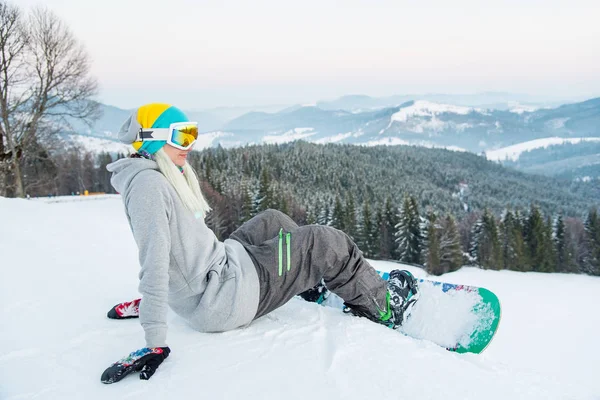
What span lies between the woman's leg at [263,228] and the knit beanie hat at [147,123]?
3.12 ft

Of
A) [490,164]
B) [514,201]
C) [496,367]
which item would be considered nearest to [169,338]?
[496,367]

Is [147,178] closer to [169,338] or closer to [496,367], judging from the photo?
[169,338]

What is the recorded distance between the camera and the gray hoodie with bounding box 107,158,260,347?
2107 mm

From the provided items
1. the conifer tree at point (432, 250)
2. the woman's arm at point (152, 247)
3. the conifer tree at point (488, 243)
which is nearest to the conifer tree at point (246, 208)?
the conifer tree at point (432, 250)

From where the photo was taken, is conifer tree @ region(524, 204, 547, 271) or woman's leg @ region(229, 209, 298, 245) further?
conifer tree @ region(524, 204, 547, 271)

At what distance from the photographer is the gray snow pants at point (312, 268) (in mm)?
2584

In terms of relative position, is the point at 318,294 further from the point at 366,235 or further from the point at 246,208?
the point at 366,235

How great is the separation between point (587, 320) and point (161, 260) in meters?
20.6

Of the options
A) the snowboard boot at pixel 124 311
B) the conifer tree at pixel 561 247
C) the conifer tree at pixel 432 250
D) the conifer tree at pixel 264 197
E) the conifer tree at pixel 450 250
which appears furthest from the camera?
the conifer tree at pixel 264 197

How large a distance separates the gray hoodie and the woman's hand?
6cm

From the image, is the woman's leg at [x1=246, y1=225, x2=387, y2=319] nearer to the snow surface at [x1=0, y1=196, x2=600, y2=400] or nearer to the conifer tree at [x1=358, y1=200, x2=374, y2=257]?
the snow surface at [x1=0, y1=196, x2=600, y2=400]

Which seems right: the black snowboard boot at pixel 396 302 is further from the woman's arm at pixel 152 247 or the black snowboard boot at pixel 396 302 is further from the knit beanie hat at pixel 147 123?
the knit beanie hat at pixel 147 123

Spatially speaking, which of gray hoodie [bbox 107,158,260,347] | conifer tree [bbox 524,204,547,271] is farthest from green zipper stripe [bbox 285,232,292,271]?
conifer tree [bbox 524,204,547,271]

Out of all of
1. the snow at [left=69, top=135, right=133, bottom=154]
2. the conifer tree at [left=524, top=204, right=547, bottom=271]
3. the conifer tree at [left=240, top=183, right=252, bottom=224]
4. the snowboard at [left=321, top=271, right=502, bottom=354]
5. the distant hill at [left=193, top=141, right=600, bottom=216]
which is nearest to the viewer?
the snowboard at [left=321, top=271, right=502, bottom=354]
